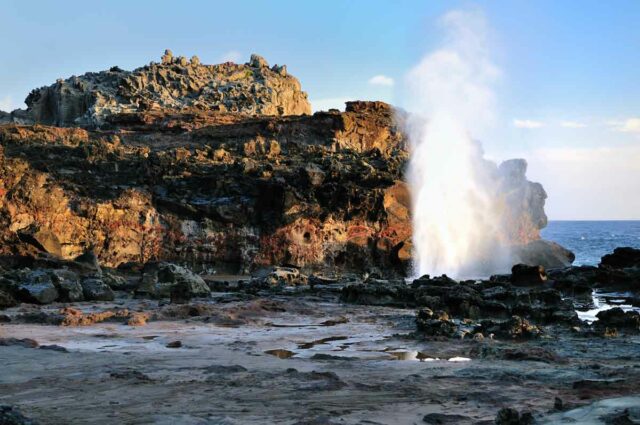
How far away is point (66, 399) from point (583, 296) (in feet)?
66.0

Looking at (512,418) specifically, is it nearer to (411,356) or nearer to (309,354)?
(411,356)

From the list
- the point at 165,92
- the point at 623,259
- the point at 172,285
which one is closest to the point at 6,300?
the point at 172,285

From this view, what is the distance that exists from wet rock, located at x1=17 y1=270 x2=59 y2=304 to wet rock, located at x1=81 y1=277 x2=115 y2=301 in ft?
3.21

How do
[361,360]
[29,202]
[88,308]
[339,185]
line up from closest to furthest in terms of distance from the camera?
[361,360] → [88,308] → [29,202] → [339,185]

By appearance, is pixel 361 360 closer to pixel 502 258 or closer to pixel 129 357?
pixel 129 357

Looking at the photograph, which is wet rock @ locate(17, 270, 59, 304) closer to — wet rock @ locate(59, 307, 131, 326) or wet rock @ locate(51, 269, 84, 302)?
wet rock @ locate(51, 269, 84, 302)

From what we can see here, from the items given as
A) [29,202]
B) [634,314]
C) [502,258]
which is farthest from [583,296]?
[29,202]

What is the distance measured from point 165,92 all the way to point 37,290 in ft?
147

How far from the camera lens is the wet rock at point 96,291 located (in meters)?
18.2

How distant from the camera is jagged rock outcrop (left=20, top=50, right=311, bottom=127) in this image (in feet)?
181

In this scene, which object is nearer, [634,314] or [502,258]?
[634,314]

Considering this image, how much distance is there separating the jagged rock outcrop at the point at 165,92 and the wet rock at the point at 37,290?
36.5m

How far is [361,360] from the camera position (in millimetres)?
9766

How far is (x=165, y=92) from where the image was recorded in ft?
194
